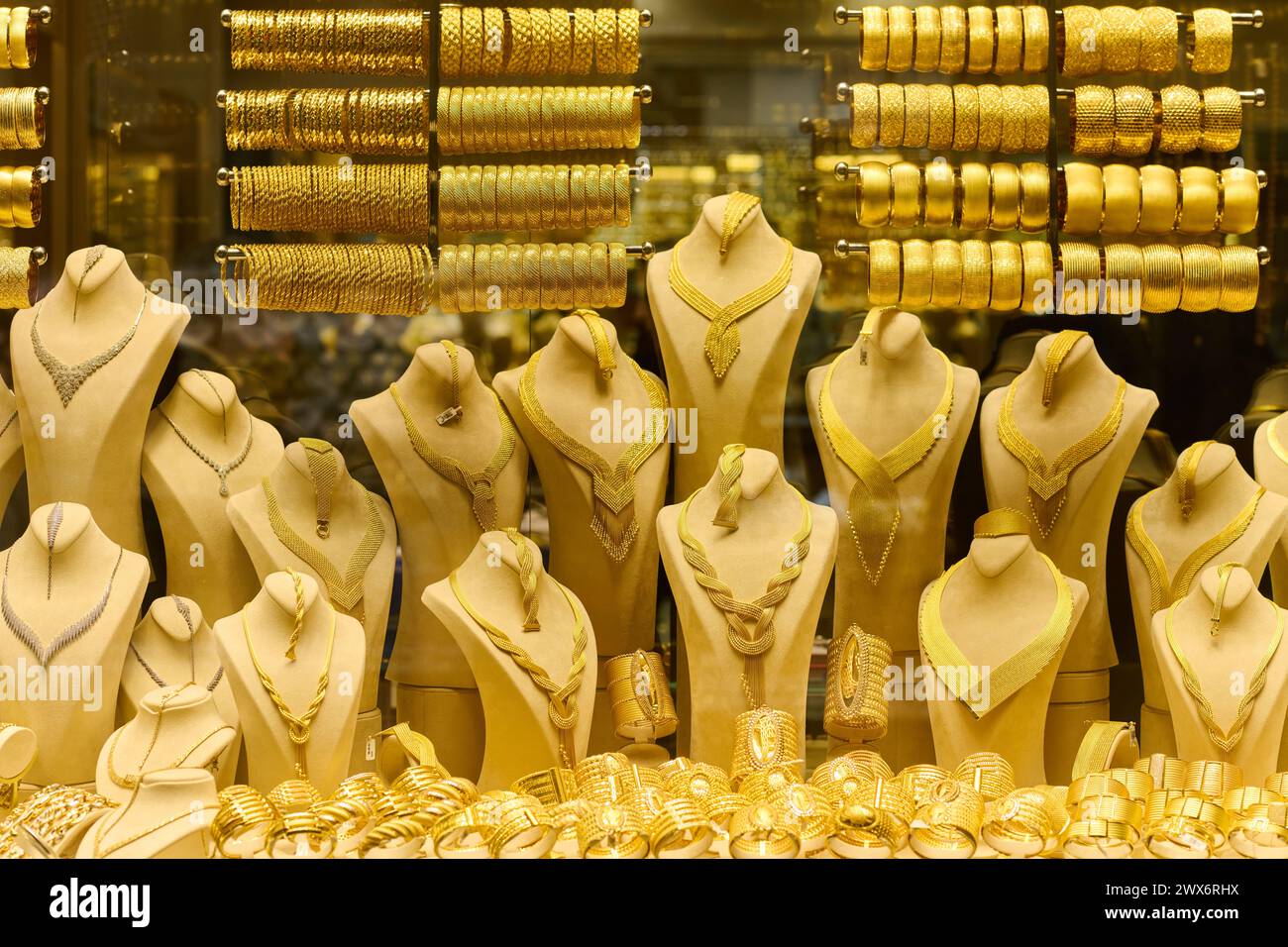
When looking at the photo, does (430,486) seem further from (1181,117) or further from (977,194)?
(1181,117)

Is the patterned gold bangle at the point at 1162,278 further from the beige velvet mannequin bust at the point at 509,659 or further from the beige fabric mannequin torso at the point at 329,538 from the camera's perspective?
the beige fabric mannequin torso at the point at 329,538

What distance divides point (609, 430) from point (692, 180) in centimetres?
51

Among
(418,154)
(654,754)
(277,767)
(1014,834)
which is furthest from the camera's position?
(418,154)

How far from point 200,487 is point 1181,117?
5.70 feet

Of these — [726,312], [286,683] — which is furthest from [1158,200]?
[286,683]

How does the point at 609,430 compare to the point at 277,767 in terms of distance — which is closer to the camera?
the point at 277,767

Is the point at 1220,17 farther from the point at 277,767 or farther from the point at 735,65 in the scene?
the point at 277,767

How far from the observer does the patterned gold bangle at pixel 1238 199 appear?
2.51 m

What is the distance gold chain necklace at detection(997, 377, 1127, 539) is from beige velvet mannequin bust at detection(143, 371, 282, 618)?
1.19 meters

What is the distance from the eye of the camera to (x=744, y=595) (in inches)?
86.0

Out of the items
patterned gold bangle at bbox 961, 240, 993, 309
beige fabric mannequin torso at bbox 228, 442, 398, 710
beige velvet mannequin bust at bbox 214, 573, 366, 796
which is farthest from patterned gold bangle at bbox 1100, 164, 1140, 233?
beige velvet mannequin bust at bbox 214, 573, 366, 796

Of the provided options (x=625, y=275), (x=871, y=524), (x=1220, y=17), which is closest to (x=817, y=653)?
(x=871, y=524)

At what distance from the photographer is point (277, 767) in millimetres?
2088

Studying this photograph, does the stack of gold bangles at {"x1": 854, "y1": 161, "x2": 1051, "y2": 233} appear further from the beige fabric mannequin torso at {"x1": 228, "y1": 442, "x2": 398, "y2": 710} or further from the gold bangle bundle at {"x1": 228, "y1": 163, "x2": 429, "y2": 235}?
the beige fabric mannequin torso at {"x1": 228, "y1": 442, "x2": 398, "y2": 710}
